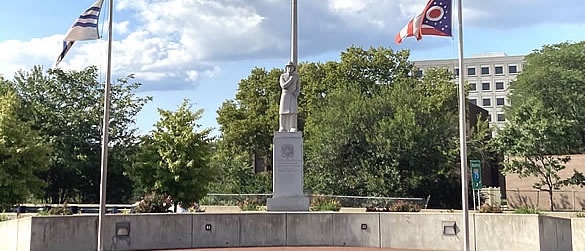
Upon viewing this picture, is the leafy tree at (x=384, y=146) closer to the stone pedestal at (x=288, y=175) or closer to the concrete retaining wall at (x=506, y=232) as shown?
the stone pedestal at (x=288, y=175)

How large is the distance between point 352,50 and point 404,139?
1229cm

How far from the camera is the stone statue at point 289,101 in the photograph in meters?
24.2

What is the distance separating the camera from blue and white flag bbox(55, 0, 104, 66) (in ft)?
57.1

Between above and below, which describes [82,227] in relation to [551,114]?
below

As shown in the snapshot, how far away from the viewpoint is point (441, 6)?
17078 mm

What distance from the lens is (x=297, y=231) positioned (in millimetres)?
21266

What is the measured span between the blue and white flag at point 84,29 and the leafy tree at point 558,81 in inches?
1665

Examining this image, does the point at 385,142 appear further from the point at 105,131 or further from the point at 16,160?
the point at 105,131

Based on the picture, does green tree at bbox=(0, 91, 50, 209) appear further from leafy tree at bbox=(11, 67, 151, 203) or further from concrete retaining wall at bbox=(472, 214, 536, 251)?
concrete retaining wall at bbox=(472, 214, 536, 251)

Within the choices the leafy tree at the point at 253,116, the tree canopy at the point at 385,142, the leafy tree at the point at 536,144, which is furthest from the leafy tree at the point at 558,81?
the leafy tree at the point at 253,116

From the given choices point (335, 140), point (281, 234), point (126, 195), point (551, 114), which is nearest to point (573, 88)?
point (551, 114)

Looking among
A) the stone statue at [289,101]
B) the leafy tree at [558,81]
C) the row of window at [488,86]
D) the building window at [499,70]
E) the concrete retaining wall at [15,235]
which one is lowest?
the concrete retaining wall at [15,235]

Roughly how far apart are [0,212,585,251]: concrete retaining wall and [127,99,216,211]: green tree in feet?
35.2

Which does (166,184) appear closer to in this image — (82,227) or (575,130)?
(82,227)
